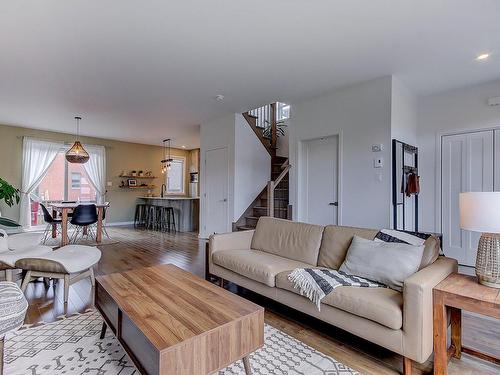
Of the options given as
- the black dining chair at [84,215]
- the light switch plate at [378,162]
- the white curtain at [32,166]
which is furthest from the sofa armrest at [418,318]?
the white curtain at [32,166]

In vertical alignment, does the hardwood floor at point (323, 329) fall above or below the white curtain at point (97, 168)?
below

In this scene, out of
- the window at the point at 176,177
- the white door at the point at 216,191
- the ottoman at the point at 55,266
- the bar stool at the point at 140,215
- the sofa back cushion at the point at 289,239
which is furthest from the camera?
the window at the point at 176,177

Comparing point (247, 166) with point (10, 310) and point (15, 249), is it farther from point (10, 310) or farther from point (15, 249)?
point (10, 310)

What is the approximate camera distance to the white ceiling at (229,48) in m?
2.45

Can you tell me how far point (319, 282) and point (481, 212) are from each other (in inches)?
43.4

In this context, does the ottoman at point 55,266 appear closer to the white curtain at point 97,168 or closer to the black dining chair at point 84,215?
the black dining chair at point 84,215

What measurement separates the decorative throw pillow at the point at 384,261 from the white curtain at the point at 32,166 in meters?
7.96

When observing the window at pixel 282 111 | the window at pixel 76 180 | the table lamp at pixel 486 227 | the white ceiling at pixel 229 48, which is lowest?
the table lamp at pixel 486 227

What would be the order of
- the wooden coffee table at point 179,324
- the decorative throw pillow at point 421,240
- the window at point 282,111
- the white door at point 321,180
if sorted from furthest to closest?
the window at point 282,111 → the white door at point 321,180 → the decorative throw pillow at point 421,240 → the wooden coffee table at point 179,324

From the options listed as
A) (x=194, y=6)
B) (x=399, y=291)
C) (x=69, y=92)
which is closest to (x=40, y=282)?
(x=69, y=92)

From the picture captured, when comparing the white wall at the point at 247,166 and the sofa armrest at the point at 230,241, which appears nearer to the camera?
the sofa armrest at the point at 230,241

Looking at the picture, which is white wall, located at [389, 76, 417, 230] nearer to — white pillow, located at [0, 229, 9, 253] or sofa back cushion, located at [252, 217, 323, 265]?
sofa back cushion, located at [252, 217, 323, 265]

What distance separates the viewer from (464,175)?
13.8 feet

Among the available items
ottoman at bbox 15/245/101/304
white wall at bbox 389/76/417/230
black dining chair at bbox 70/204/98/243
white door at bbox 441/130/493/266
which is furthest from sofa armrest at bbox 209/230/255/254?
black dining chair at bbox 70/204/98/243
